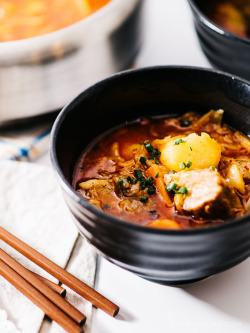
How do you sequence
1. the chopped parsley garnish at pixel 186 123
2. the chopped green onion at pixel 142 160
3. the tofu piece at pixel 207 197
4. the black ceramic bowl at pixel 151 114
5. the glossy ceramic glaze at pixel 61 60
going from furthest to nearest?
the glossy ceramic glaze at pixel 61 60
the chopped parsley garnish at pixel 186 123
the chopped green onion at pixel 142 160
the tofu piece at pixel 207 197
the black ceramic bowl at pixel 151 114

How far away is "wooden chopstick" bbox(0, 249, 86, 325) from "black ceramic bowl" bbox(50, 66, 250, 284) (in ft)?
0.64

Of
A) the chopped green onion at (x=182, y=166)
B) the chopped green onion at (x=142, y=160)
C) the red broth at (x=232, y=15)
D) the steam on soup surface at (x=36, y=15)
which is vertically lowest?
the chopped green onion at (x=142, y=160)

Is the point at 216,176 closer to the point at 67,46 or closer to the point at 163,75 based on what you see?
the point at 163,75

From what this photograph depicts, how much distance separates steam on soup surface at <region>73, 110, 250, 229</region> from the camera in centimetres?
138

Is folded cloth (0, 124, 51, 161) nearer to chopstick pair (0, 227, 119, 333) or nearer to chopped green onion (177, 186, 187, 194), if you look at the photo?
Answer: chopstick pair (0, 227, 119, 333)

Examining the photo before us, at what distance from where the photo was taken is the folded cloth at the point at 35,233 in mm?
1436

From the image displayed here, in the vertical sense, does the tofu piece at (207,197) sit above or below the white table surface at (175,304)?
above

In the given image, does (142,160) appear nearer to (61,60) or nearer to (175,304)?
(175,304)

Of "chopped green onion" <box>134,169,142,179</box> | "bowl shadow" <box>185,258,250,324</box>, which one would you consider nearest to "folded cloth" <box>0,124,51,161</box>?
"chopped green onion" <box>134,169,142,179</box>

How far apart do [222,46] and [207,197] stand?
0.81 meters

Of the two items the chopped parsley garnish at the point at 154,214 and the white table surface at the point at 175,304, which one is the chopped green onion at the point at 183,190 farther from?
the white table surface at the point at 175,304

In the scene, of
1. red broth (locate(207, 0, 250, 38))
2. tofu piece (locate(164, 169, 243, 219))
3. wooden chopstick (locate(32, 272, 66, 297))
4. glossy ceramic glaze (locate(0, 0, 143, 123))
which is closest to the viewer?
tofu piece (locate(164, 169, 243, 219))

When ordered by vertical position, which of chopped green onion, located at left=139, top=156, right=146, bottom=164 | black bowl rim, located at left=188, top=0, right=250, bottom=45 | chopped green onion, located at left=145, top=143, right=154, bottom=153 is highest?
black bowl rim, located at left=188, top=0, right=250, bottom=45

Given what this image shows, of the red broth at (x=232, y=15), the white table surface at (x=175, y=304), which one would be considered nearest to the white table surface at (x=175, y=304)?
the white table surface at (x=175, y=304)
